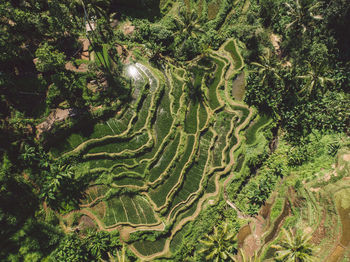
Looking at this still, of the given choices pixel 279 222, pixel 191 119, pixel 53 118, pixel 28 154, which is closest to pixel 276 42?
pixel 191 119

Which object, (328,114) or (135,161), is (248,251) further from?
(328,114)

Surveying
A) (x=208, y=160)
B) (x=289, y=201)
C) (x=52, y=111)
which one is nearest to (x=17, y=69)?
(x=52, y=111)

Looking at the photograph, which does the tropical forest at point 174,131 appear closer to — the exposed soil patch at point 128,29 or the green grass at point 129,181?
the green grass at point 129,181

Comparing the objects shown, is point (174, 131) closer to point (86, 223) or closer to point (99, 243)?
point (86, 223)

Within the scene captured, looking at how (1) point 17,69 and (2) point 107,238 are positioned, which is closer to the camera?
(2) point 107,238

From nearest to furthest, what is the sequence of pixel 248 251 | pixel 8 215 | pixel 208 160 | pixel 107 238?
pixel 8 215, pixel 107 238, pixel 248 251, pixel 208 160

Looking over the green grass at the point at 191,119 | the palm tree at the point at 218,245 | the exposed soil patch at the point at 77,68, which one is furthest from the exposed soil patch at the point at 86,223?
the exposed soil patch at the point at 77,68
